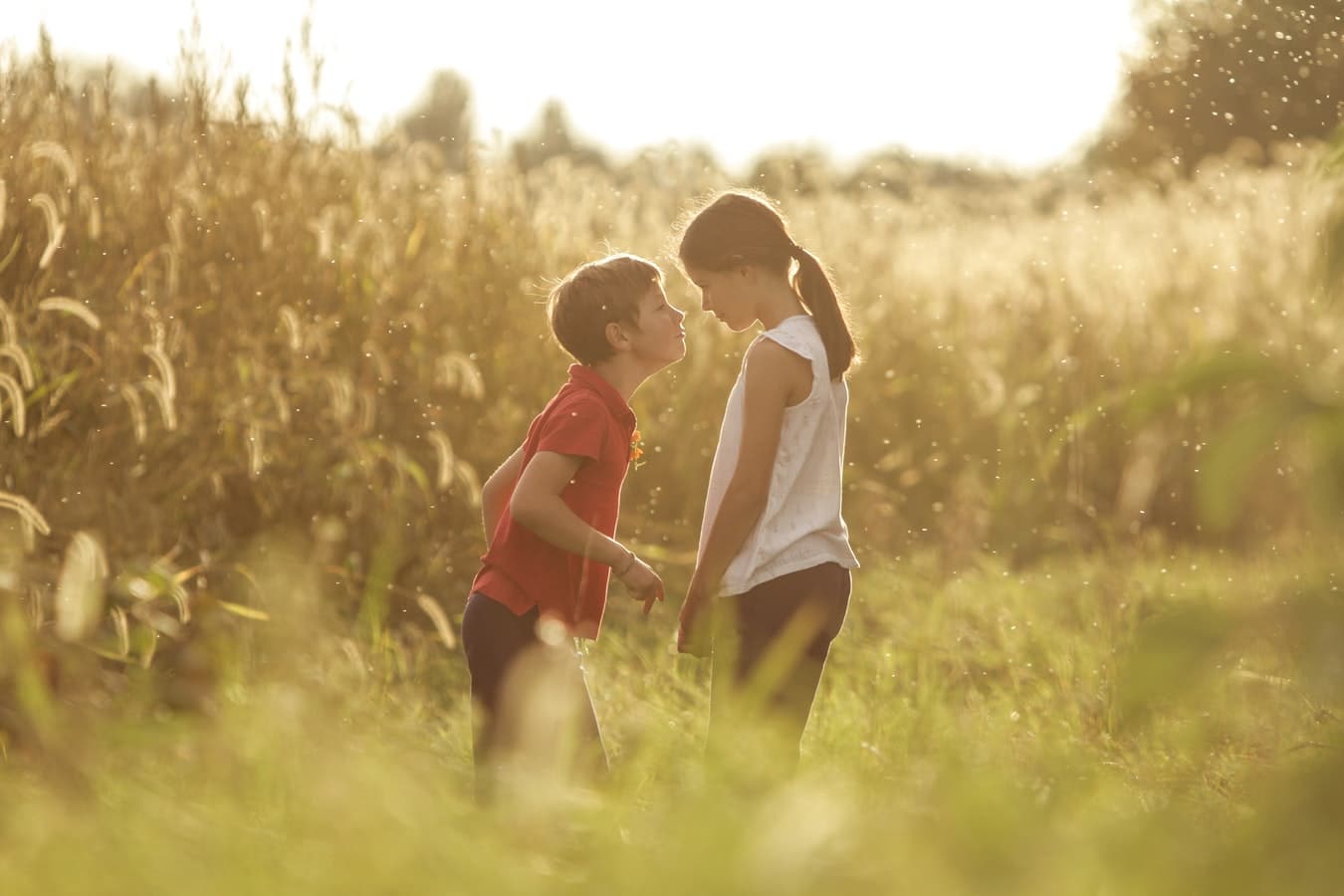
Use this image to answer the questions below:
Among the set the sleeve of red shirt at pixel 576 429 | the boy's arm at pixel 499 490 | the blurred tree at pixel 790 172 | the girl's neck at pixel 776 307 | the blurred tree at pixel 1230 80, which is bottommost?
the boy's arm at pixel 499 490

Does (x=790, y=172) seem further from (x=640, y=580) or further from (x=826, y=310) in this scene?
(x=640, y=580)

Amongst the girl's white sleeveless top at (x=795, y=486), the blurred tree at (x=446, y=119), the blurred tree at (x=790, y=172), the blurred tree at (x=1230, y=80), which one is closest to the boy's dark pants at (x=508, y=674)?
the girl's white sleeveless top at (x=795, y=486)

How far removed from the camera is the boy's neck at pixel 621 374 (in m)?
2.65

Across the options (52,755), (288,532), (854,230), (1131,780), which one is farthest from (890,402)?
(52,755)

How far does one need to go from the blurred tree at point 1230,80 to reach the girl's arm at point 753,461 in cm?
128

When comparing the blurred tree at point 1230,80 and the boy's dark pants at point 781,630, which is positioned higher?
the blurred tree at point 1230,80

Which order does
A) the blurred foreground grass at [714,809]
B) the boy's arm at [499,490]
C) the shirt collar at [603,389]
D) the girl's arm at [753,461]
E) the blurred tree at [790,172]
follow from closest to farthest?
1. the blurred foreground grass at [714,809]
2. the girl's arm at [753,461]
3. the shirt collar at [603,389]
4. the boy's arm at [499,490]
5. the blurred tree at [790,172]

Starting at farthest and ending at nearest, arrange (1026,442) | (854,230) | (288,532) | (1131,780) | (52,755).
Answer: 1. (854,230)
2. (1026,442)
3. (288,532)
4. (1131,780)
5. (52,755)

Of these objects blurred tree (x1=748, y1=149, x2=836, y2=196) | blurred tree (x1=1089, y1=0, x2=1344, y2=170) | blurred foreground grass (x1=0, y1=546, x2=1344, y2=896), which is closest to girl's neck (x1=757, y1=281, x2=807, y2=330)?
blurred foreground grass (x1=0, y1=546, x2=1344, y2=896)

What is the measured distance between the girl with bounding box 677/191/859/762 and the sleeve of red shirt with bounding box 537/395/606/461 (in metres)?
0.22

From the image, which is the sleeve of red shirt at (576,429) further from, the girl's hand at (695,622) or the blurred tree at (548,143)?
the blurred tree at (548,143)

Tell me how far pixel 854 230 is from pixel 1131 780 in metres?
5.36

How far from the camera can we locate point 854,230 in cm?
786

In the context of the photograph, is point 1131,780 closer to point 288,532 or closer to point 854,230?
point 288,532
